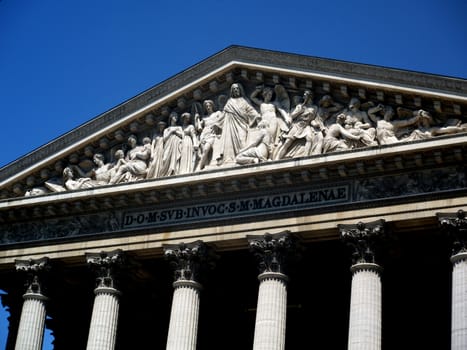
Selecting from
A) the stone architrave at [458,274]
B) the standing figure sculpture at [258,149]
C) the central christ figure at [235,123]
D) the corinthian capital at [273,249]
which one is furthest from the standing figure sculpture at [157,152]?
the stone architrave at [458,274]

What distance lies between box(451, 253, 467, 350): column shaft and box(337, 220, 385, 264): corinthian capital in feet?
8.12

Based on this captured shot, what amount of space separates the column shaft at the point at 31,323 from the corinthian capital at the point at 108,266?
2640mm

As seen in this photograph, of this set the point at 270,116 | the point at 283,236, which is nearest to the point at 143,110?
the point at 270,116

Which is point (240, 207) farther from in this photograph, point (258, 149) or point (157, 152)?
point (157, 152)

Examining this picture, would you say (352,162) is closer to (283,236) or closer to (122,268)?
(283,236)

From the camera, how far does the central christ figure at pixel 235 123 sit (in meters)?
38.6

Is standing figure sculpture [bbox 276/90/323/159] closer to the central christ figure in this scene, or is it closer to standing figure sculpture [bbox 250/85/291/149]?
standing figure sculpture [bbox 250/85/291/149]

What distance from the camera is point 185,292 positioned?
3747 cm

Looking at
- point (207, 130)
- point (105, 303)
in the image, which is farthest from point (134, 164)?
point (105, 303)

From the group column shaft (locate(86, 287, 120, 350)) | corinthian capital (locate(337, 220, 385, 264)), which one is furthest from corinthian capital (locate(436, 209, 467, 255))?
column shaft (locate(86, 287, 120, 350))

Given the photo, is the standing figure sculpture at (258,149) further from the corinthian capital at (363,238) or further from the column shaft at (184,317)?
the column shaft at (184,317)

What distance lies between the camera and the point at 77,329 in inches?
1770

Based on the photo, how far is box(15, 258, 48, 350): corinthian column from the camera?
39.8m

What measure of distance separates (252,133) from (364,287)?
Result: 703 cm
